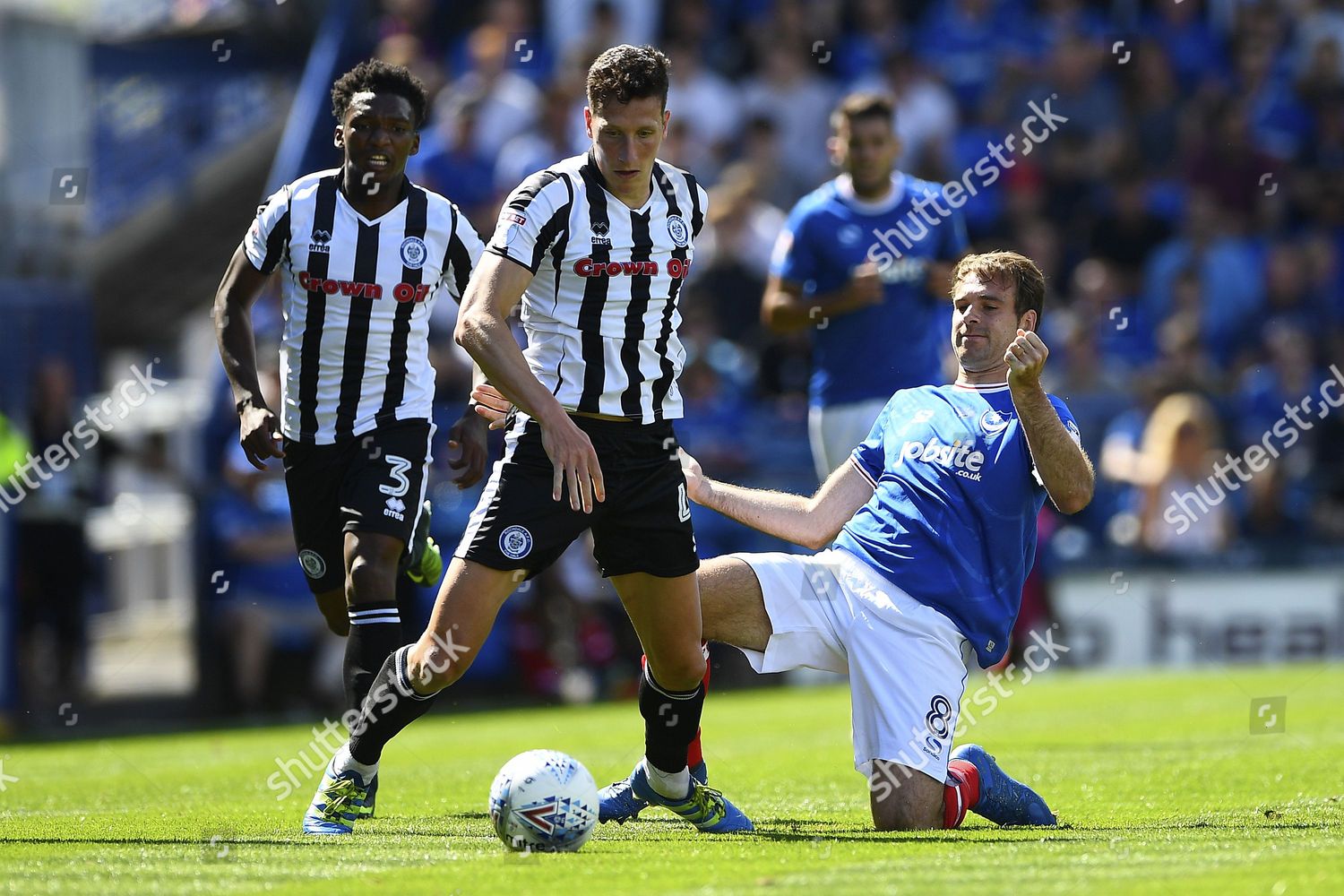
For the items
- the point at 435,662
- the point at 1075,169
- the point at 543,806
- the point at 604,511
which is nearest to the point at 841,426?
the point at 604,511

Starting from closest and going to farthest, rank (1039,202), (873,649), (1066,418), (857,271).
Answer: (1066,418) → (873,649) → (857,271) → (1039,202)

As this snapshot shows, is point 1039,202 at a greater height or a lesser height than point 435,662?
A: greater

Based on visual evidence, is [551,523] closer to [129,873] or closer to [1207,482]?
[129,873]

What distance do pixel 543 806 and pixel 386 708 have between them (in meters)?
0.93

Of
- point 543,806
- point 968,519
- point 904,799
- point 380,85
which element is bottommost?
point 904,799

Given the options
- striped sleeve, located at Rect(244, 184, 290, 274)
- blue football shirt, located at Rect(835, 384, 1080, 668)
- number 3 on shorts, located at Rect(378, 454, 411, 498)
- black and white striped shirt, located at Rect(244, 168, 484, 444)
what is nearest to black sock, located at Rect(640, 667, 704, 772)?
blue football shirt, located at Rect(835, 384, 1080, 668)

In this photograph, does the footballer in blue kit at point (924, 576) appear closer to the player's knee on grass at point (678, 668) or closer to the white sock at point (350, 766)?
the player's knee on grass at point (678, 668)

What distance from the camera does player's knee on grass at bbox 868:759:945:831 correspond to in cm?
566

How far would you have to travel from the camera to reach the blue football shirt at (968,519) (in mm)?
5941

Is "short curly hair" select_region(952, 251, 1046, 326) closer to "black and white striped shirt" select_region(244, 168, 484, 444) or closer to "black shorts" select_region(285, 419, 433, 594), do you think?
"black and white striped shirt" select_region(244, 168, 484, 444)

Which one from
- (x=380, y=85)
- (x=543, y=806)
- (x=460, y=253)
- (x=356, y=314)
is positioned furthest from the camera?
(x=460, y=253)

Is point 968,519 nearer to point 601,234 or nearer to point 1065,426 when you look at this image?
point 1065,426

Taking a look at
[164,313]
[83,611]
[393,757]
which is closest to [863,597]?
[393,757]

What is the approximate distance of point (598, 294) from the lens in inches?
219
